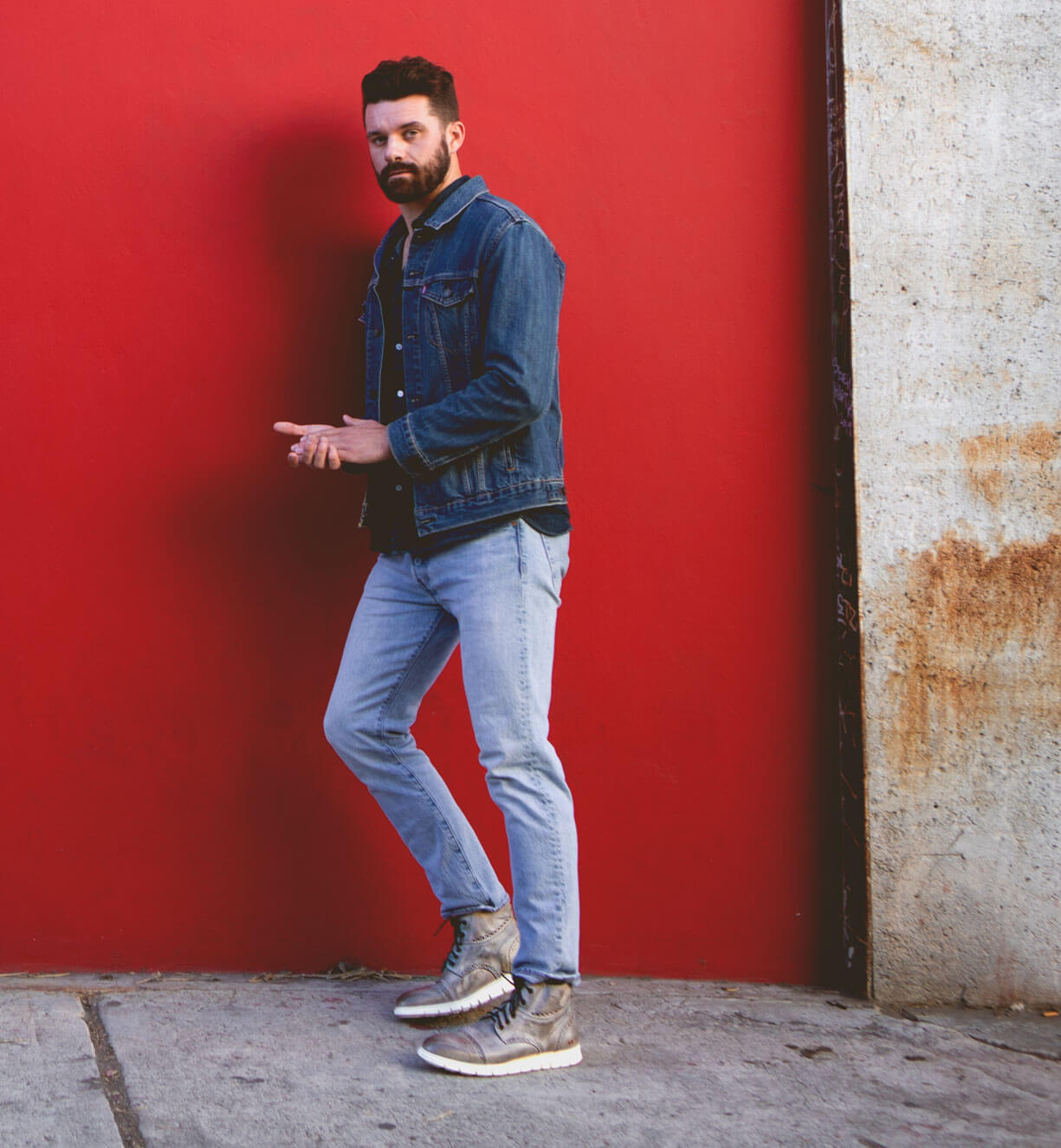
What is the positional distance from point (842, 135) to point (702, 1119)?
2.32 meters

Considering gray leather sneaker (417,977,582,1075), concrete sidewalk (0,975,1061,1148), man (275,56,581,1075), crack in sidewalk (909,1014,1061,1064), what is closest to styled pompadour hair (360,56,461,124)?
man (275,56,581,1075)

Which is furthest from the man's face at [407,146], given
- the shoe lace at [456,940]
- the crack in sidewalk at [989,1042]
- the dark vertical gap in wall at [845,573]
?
the crack in sidewalk at [989,1042]

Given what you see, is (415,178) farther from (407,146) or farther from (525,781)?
(525,781)

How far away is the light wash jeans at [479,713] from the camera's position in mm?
2385

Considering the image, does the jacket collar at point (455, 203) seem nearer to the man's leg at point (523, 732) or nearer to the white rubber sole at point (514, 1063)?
the man's leg at point (523, 732)

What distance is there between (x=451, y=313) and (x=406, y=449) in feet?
1.10

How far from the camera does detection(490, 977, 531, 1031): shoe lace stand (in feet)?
7.72

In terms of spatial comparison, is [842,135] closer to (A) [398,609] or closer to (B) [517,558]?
(B) [517,558]

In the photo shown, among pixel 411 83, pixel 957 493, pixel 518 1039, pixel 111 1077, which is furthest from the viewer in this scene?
pixel 957 493

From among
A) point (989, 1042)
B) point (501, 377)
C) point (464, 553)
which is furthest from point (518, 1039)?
point (501, 377)

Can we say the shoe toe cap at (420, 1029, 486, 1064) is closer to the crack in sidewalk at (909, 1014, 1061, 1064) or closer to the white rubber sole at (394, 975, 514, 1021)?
the white rubber sole at (394, 975, 514, 1021)

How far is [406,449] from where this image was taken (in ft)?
7.98

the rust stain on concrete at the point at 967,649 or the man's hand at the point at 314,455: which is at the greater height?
the man's hand at the point at 314,455

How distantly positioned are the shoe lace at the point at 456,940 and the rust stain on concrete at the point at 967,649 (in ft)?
3.78
